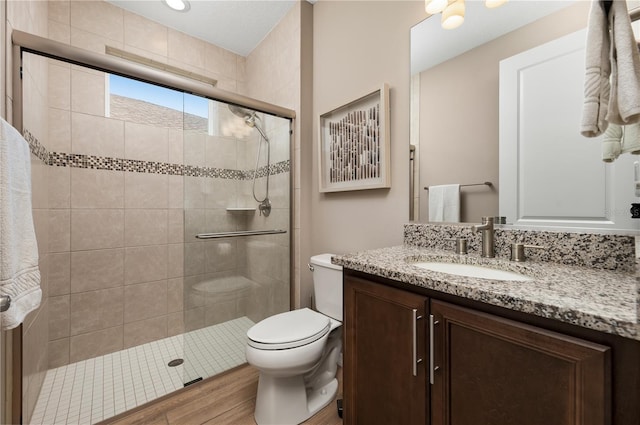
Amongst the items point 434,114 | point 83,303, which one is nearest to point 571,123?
point 434,114

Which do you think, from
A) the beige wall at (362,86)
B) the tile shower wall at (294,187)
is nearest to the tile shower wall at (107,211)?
the tile shower wall at (294,187)

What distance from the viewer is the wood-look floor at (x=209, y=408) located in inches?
51.9

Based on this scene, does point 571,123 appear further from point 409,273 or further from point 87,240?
point 87,240

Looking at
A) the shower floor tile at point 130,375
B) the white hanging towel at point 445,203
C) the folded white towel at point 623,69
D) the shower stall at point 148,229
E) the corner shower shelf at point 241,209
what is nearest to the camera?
the folded white towel at point 623,69

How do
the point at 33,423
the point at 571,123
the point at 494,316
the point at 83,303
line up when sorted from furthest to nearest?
1. the point at 83,303
2. the point at 33,423
3. the point at 571,123
4. the point at 494,316

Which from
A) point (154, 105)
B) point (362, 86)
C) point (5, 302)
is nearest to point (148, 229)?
point (154, 105)

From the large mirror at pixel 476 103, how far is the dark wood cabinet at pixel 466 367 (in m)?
0.58

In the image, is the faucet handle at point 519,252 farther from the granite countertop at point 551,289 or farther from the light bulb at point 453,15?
the light bulb at point 453,15

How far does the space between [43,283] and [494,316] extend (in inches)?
90.5

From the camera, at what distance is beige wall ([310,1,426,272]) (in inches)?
57.2

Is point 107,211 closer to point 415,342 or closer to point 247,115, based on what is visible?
point 247,115

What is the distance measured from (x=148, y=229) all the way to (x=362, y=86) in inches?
75.8

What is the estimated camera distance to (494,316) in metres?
0.67

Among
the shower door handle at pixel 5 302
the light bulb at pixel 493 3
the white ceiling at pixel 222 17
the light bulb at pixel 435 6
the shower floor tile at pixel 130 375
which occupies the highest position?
the white ceiling at pixel 222 17
